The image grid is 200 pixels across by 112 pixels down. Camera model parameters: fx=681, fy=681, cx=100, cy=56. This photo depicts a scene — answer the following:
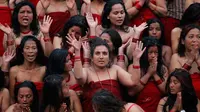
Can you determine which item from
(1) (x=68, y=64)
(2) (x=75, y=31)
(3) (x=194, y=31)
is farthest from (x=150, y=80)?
(2) (x=75, y=31)

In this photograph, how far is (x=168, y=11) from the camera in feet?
31.1

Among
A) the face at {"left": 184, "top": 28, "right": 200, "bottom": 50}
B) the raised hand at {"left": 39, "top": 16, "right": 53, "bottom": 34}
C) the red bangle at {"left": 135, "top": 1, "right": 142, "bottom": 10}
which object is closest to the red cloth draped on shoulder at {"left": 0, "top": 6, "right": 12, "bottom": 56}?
the raised hand at {"left": 39, "top": 16, "right": 53, "bottom": 34}

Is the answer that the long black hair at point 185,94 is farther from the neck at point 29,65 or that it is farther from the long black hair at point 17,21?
the long black hair at point 17,21

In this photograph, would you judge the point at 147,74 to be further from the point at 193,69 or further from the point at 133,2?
the point at 133,2

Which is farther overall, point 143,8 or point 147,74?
point 143,8

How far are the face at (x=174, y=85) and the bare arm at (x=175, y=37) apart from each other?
0.91 m

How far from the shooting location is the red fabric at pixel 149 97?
8281 millimetres

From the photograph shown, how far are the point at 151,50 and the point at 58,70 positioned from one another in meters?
1.19

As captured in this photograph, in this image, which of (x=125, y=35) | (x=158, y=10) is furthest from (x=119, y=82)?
(x=158, y=10)

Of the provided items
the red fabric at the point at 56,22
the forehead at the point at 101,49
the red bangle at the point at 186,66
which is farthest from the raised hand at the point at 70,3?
the red bangle at the point at 186,66

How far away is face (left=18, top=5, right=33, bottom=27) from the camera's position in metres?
8.96

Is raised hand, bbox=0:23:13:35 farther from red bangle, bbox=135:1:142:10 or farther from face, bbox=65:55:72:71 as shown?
red bangle, bbox=135:1:142:10

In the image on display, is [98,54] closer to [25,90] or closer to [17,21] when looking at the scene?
[25,90]

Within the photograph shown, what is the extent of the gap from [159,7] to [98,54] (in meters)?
1.72
